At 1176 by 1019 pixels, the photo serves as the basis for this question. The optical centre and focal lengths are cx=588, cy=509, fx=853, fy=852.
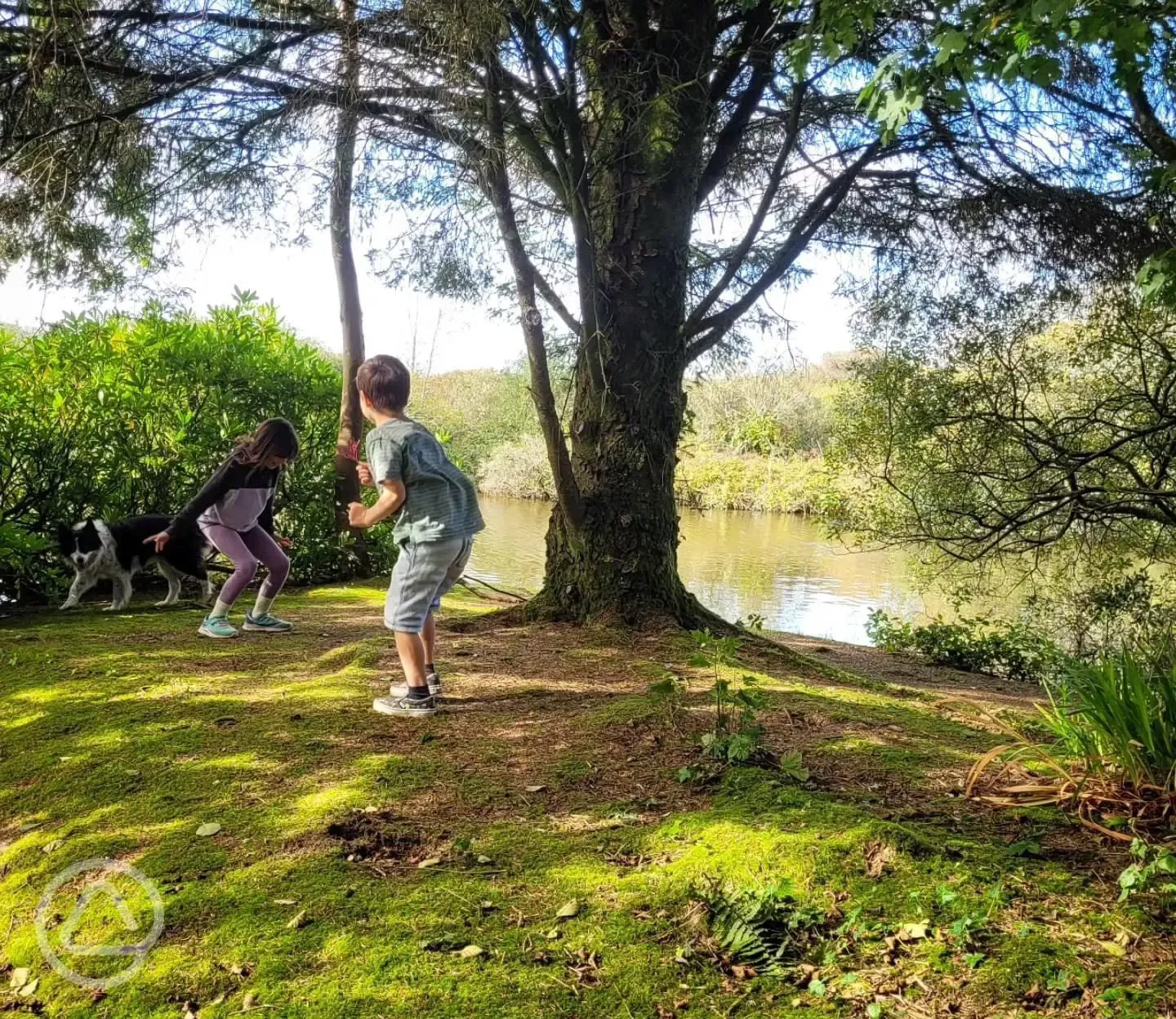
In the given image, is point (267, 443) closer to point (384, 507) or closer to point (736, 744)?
point (384, 507)

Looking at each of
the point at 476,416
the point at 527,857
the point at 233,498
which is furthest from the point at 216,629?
the point at 476,416

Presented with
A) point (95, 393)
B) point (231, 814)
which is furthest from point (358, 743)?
point (95, 393)

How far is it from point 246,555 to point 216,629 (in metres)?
0.56

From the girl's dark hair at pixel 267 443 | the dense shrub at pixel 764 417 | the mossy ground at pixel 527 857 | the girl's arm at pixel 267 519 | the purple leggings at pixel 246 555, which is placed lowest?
the mossy ground at pixel 527 857

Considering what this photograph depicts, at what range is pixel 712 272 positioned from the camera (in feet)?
27.4

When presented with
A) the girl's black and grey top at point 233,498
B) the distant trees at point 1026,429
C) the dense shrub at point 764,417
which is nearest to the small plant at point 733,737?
the girl's black and grey top at point 233,498

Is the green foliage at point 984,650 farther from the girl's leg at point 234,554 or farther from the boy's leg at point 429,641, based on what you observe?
the girl's leg at point 234,554

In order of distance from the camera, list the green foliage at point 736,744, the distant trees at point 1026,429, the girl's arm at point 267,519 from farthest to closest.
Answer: the distant trees at point 1026,429
the girl's arm at point 267,519
the green foliage at point 736,744

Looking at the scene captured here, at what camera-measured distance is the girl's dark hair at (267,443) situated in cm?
574

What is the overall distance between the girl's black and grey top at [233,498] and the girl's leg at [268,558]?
91mm

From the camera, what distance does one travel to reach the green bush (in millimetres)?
7270

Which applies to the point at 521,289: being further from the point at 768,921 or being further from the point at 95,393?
the point at 95,393

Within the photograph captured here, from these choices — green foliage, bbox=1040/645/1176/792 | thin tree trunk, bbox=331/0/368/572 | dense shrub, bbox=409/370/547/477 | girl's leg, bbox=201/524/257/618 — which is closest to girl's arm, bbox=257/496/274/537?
girl's leg, bbox=201/524/257/618

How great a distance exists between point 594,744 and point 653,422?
2910 millimetres
